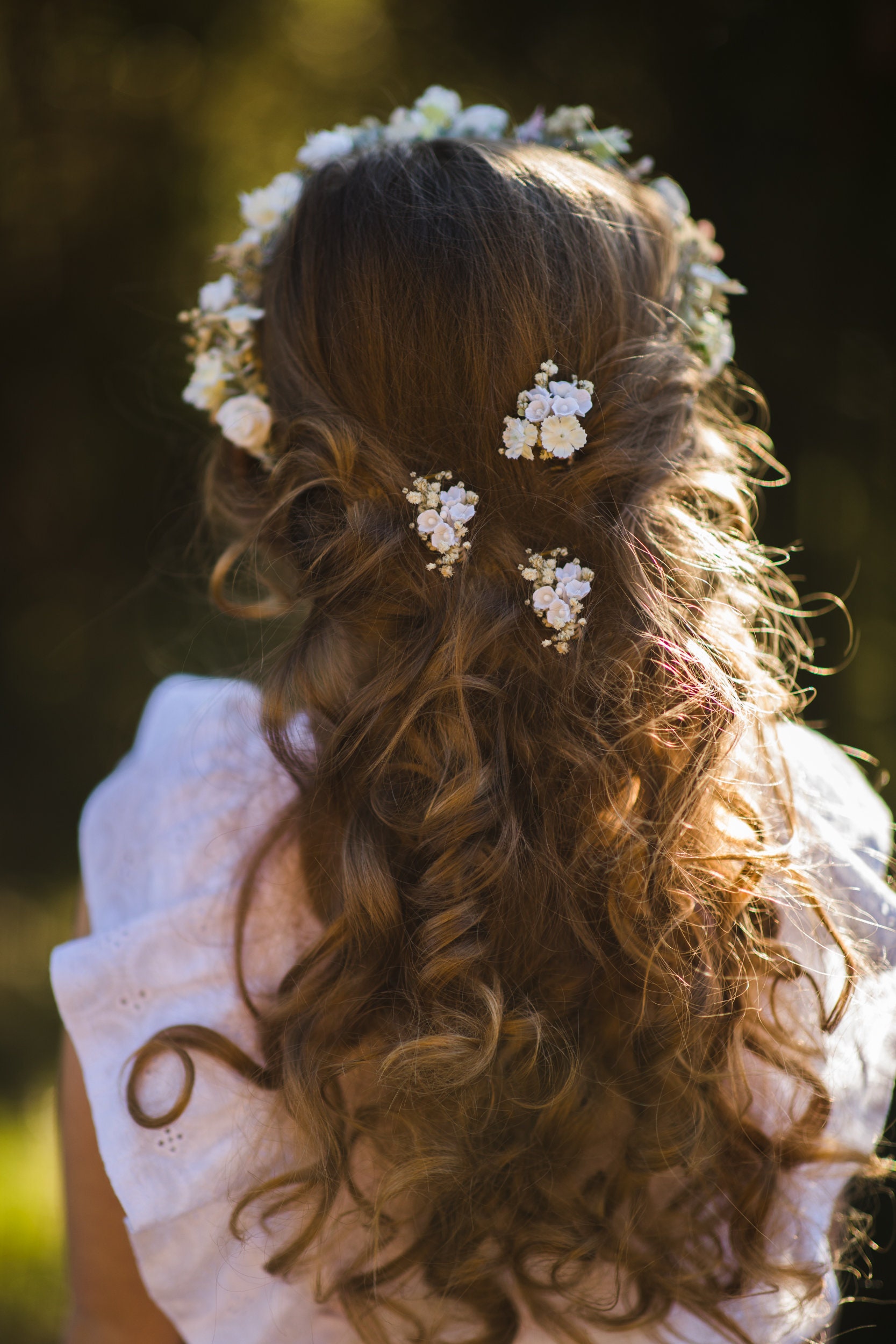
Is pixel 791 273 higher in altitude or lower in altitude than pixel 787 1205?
higher

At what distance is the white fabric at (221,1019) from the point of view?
93 cm

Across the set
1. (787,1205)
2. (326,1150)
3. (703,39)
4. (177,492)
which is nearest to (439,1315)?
(326,1150)

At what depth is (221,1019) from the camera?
95 cm

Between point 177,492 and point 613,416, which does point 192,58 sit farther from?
point 613,416

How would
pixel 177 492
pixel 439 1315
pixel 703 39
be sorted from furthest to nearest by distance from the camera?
pixel 177 492 < pixel 703 39 < pixel 439 1315

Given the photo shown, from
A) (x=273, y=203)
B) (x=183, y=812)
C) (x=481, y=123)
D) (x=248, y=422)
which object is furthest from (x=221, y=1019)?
(x=481, y=123)

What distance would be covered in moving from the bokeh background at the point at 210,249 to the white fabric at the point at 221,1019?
85cm

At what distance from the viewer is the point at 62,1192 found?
3.43ft

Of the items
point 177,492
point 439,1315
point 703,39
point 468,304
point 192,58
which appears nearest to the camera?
point 468,304

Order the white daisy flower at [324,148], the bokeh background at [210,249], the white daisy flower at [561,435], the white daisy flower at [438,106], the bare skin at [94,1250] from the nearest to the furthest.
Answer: the white daisy flower at [561,435], the bare skin at [94,1250], the white daisy flower at [324,148], the white daisy flower at [438,106], the bokeh background at [210,249]

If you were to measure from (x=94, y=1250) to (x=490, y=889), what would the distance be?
642 millimetres

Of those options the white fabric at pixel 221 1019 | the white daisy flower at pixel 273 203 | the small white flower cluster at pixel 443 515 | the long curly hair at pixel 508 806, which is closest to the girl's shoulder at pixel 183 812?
the white fabric at pixel 221 1019

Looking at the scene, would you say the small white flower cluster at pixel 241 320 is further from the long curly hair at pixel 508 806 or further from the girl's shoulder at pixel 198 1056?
the girl's shoulder at pixel 198 1056

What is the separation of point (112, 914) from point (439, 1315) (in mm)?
554
